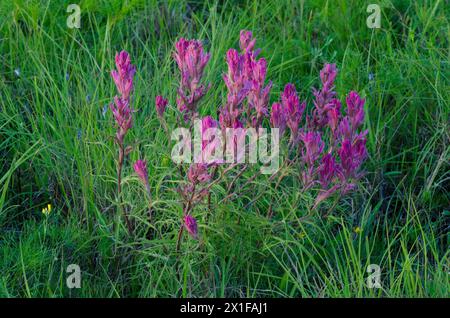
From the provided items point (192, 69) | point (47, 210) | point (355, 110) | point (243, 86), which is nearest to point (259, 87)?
point (243, 86)

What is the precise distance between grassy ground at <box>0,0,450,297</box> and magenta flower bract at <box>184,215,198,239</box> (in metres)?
0.13

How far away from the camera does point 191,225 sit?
→ 2.73m

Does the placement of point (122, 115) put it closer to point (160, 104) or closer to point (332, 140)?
point (160, 104)

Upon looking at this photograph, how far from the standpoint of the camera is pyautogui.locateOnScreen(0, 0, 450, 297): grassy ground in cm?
295

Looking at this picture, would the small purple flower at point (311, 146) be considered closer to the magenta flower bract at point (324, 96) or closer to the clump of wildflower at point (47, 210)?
the magenta flower bract at point (324, 96)

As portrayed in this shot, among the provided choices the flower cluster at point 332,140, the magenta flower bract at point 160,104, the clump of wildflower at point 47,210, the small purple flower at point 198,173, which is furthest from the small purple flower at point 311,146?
the clump of wildflower at point 47,210

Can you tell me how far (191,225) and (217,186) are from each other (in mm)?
274

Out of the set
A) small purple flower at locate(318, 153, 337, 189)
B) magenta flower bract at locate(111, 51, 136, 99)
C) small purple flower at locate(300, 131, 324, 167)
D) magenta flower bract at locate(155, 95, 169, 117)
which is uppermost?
magenta flower bract at locate(111, 51, 136, 99)

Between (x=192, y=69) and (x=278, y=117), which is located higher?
(x=192, y=69)

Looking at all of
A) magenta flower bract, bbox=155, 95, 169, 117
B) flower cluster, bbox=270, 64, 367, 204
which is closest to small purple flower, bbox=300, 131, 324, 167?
flower cluster, bbox=270, 64, 367, 204

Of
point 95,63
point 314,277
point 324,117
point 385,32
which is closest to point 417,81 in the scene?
point 385,32

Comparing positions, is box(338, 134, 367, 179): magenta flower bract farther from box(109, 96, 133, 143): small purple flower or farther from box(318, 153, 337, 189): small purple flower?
box(109, 96, 133, 143): small purple flower

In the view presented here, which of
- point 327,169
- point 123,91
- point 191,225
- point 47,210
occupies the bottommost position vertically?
point 47,210
